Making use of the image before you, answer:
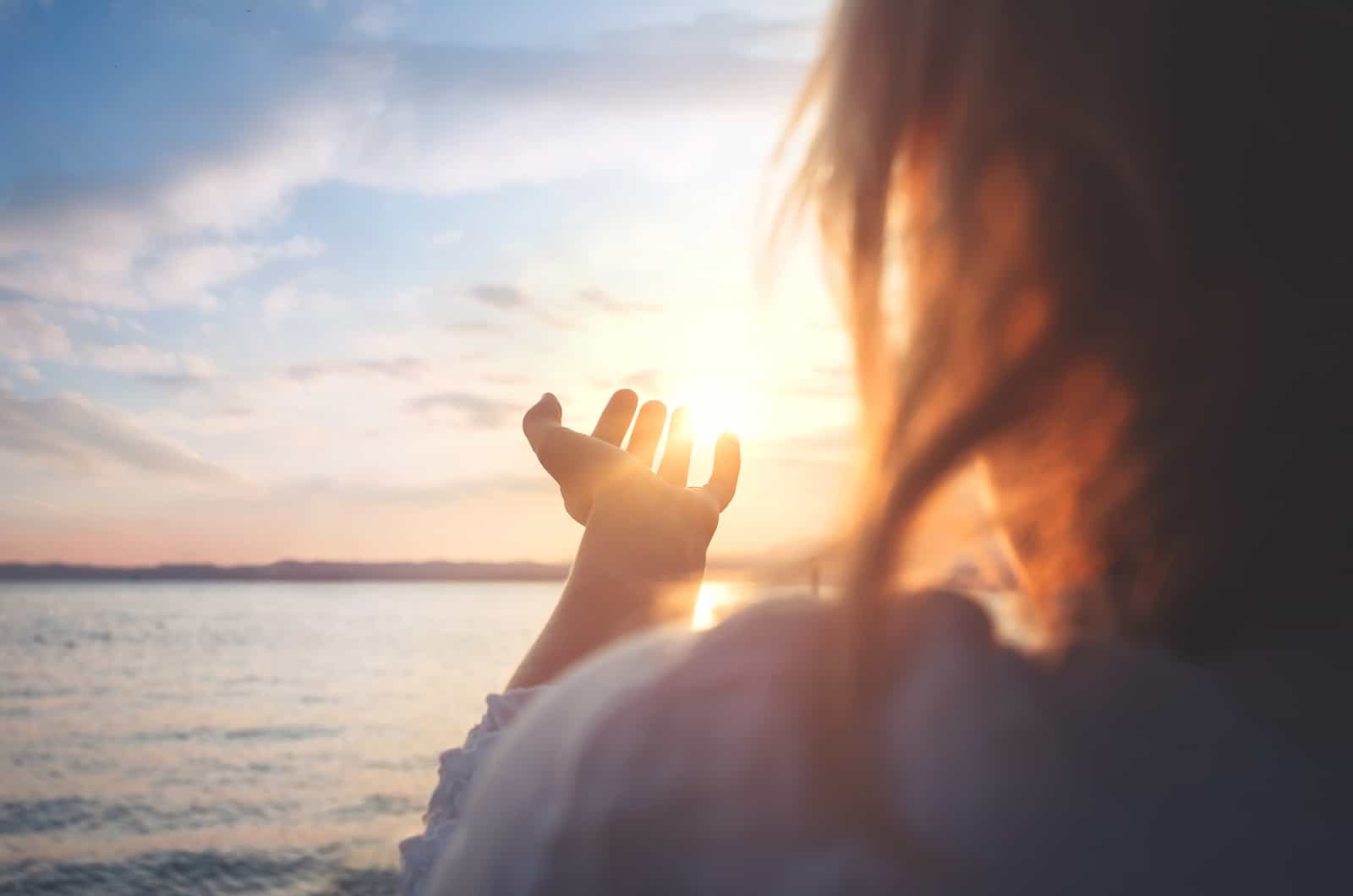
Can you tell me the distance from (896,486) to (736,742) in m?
0.21

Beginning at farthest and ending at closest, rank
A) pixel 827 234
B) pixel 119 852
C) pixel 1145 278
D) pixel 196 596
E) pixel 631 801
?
pixel 196 596, pixel 119 852, pixel 827 234, pixel 1145 278, pixel 631 801

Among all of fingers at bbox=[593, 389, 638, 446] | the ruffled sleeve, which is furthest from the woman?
fingers at bbox=[593, 389, 638, 446]

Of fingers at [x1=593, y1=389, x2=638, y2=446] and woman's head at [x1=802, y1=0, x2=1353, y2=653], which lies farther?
fingers at [x1=593, y1=389, x2=638, y2=446]

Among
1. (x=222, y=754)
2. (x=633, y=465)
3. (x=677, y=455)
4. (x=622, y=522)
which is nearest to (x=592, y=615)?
(x=622, y=522)

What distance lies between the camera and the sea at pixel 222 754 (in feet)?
39.1

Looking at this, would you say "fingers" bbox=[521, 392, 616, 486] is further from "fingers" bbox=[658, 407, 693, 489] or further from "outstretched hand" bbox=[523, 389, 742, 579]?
"fingers" bbox=[658, 407, 693, 489]

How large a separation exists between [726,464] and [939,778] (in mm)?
1492

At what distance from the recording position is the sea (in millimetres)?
11906

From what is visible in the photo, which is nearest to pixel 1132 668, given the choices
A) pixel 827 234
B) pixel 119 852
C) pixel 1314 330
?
pixel 1314 330

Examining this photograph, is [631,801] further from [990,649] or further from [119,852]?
[119,852]

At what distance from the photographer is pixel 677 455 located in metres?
2.03

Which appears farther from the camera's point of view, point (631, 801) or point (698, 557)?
point (698, 557)

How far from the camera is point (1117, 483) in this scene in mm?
771

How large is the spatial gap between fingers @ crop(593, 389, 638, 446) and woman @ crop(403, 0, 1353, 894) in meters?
1.23
